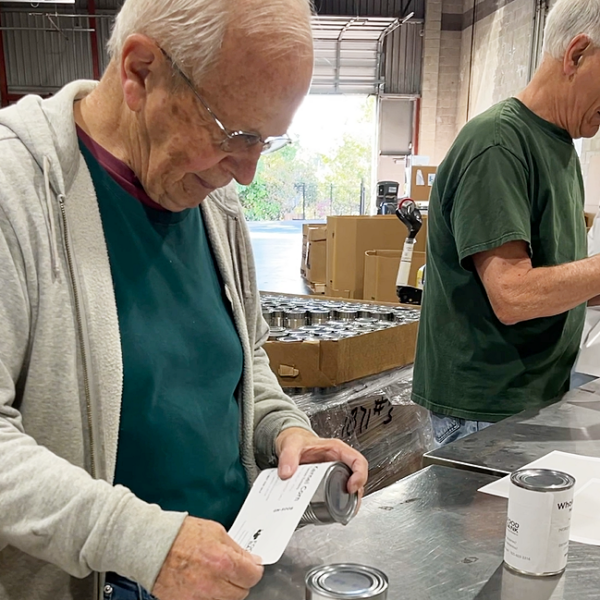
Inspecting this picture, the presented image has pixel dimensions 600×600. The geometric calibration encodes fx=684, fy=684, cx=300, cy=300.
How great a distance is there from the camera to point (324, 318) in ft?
8.84

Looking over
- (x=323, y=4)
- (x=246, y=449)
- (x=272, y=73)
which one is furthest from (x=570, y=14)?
(x=323, y=4)

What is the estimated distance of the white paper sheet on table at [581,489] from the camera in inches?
41.9

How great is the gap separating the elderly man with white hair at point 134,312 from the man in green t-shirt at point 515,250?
580 mm

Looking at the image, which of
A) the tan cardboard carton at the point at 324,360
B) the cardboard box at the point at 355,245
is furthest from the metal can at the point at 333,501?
the cardboard box at the point at 355,245

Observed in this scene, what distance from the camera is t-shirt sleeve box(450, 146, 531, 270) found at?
1.42 m

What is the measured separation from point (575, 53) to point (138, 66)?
1038mm

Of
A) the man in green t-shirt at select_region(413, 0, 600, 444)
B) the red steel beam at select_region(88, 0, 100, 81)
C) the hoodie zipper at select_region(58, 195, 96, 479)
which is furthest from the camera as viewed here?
the red steel beam at select_region(88, 0, 100, 81)

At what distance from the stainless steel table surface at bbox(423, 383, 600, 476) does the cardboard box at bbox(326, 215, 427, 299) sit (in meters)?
2.32

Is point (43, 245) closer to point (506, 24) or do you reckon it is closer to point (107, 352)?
point (107, 352)

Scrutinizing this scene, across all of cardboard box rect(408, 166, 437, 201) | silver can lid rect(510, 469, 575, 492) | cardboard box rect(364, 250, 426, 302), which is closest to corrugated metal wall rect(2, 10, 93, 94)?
cardboard box rect(408, 166, 437, 201)

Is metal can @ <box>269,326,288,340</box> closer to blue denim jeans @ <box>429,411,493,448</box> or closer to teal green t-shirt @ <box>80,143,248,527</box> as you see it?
blue denim jeans @ <box>429,411,493,448</box>

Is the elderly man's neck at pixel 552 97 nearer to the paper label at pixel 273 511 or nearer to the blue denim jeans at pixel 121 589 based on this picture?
the paper label at pixel 273 511

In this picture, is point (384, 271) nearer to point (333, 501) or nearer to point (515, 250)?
point (515, 250)

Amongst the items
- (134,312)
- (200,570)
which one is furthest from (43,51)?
(200,570)
